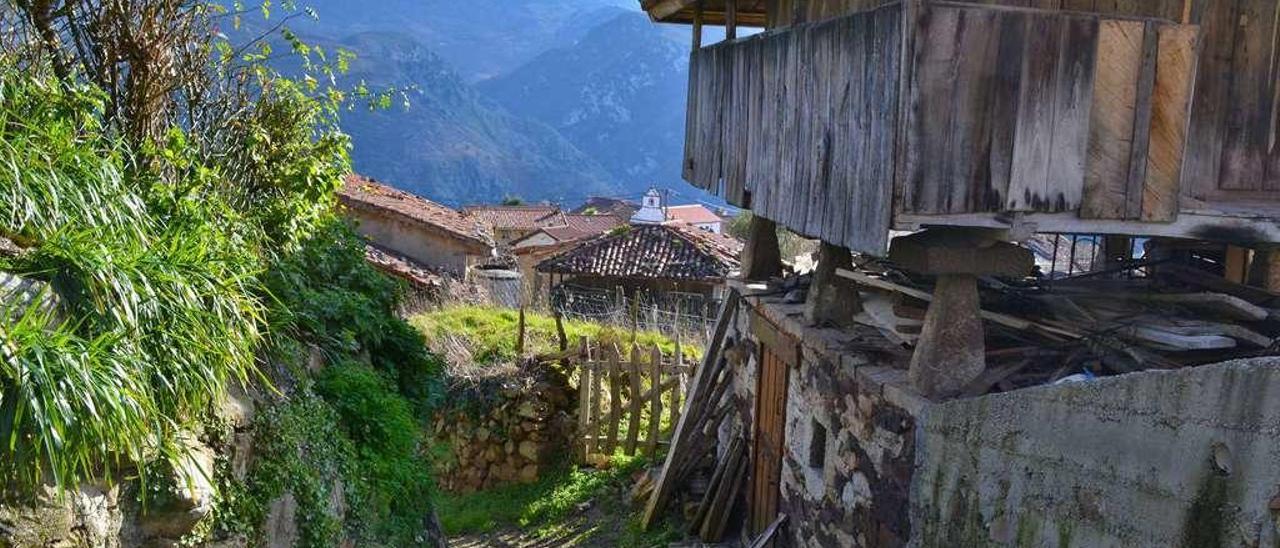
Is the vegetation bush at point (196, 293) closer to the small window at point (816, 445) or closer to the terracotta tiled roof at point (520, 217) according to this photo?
the small window at point (816, 445)

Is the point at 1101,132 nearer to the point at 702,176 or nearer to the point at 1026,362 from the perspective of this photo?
the point at 1026,362

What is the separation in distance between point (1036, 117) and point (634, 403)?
6150 mm

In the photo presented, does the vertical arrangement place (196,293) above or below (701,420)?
above

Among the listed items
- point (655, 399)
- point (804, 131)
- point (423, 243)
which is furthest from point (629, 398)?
point (423, 243)

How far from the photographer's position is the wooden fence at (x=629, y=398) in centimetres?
951

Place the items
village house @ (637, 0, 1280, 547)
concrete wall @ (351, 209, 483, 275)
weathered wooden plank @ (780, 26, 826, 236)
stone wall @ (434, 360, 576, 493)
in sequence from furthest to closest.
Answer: concrete wall @ (351, 209, 483, 275), stone wall @ (434, 360, 576, 493), weathered wooden plank @ (780, 26, 826, 236), village house @ (637, 0, 1280, 547)

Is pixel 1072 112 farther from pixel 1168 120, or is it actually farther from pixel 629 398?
pixel 629 398

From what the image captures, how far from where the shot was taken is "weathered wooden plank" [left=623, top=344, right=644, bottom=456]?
9578 millimetres

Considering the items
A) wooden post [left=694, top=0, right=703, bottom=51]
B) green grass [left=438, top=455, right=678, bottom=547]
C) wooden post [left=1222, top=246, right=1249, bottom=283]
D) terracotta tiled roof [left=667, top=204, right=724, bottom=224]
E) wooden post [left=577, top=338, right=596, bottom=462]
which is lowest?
green grass [left=438, top=455, right=678, bottom=547]

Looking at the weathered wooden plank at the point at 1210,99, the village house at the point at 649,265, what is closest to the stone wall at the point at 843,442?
the weathered wooden plank at the point at 1210,99

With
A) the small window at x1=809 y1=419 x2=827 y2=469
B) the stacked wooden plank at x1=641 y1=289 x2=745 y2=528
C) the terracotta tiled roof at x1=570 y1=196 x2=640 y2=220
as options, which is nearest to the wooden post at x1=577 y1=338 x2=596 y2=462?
the stacked wooden plank at x1=641 y1=289 x2=745 y2=528

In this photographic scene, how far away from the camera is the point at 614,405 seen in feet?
31.6

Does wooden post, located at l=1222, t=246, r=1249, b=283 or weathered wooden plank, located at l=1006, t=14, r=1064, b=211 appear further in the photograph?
wooden post, located at l=1222, t=246, r=1249, b=283

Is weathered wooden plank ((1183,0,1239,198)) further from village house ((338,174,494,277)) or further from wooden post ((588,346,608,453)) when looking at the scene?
village house ((338,174,494,277))
